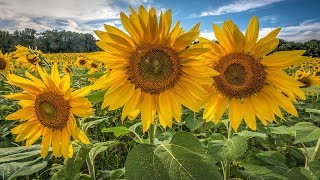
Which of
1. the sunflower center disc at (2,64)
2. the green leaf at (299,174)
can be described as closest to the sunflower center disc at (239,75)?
the green leaf at (299,174)

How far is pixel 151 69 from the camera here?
1.86 metres

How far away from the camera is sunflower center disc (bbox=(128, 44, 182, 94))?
1.76 meters

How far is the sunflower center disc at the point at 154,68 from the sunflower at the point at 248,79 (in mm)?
251

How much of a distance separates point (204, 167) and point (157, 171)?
204mm

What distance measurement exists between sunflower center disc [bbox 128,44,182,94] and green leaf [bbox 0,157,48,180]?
0.69 metres

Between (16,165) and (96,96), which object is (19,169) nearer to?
(16,165)

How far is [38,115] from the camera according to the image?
2.17 meters

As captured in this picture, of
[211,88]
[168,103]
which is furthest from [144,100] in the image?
[211,88]

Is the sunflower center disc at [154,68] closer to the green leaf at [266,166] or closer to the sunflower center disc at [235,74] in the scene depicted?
the sunflower center disc at [235,74]

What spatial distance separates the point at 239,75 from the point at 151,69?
53 cm

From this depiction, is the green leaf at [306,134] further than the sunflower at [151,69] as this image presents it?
Yes

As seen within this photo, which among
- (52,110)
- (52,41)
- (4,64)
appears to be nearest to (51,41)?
(52,41)

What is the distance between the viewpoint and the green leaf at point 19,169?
179cm

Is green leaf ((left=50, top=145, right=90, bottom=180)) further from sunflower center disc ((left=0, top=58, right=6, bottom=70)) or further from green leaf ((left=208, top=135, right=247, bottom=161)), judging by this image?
sunflower center disc ((left=0, top=58, right=6, bottom=70))
